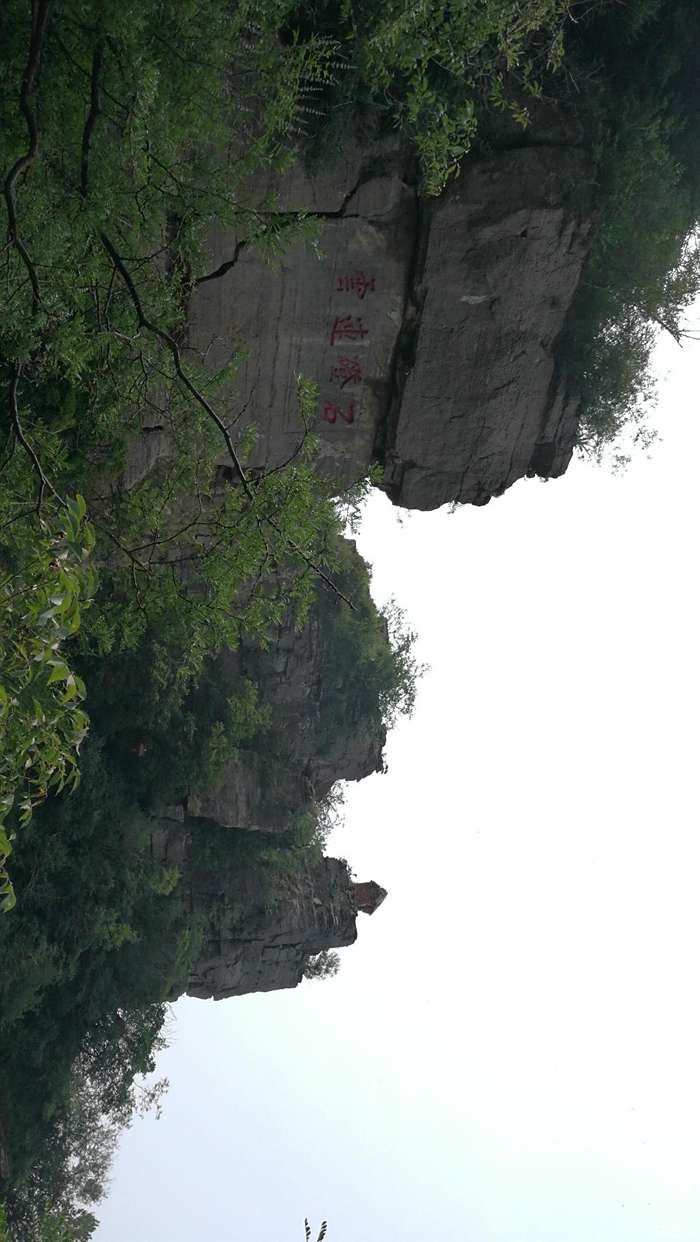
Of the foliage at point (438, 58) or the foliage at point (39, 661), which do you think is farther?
the foliage at point (438, 58)

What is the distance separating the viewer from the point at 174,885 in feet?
58.3

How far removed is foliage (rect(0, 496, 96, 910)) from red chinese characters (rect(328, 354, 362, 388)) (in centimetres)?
641

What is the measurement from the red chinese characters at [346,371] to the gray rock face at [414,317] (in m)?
0.02

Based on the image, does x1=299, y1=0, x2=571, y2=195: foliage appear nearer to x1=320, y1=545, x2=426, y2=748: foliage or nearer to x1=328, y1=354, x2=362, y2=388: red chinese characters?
x1=328, y1=354, x2=362, y2=388: red chinese characters

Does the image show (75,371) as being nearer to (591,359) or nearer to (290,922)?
(591,359)

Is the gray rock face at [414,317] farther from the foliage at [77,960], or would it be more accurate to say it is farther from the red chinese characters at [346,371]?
the foliage at [77,960]

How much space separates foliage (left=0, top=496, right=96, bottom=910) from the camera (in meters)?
3.66

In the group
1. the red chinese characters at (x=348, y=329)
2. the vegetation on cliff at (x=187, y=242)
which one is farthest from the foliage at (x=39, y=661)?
the red chinese characters at (x=348, y=329)

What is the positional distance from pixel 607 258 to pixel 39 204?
6539 mm

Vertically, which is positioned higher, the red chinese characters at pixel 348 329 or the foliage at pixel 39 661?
the red chinese characters at pixel 348 329

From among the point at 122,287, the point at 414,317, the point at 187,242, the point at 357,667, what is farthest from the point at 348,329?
the point at 357,667

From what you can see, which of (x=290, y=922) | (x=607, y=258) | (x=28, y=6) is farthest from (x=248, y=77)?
(x=290, y=922)

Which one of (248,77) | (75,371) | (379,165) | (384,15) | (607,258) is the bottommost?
(75,371)

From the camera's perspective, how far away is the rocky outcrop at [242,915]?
60.0ft
